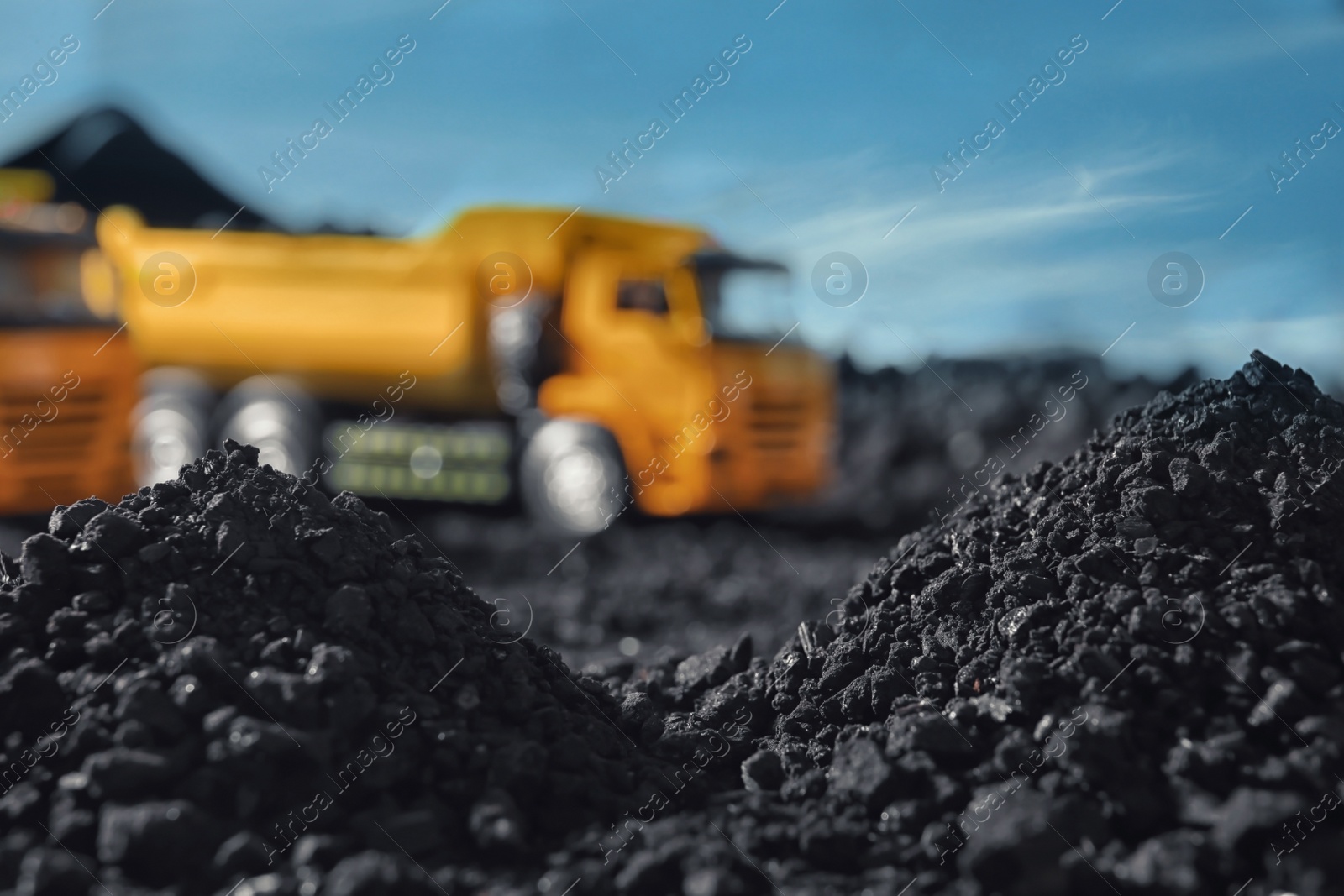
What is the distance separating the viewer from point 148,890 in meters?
2.28

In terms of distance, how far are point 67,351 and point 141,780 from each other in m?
6.74

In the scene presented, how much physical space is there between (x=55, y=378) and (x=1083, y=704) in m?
7.93

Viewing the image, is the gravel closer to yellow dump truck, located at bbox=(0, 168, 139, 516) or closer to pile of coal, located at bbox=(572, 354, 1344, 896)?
pile of coal, located at bbox=(572, 354, 1344, 896)

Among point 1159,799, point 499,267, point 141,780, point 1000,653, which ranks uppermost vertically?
point 499,267

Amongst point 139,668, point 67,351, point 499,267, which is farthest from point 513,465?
point 139,668

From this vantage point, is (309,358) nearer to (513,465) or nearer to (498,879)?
(513,465)

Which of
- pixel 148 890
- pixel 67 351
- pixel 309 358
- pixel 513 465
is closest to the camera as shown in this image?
pixel 148 890

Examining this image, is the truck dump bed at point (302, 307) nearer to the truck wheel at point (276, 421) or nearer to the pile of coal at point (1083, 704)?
the truck wheel at point (276, 421)

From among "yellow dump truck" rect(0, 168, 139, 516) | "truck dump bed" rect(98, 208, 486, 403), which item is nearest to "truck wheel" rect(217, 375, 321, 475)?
"truck dump bed" rect(98, 208, 486, 403)

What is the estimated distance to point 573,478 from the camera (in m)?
8.52

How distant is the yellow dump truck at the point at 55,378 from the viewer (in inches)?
297

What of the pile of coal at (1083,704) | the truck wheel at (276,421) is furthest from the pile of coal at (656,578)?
the pile of coal at (1083,704)

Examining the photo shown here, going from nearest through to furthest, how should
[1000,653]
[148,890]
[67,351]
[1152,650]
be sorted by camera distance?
[148,890] < [1152,650] < [1000,653] < [67,351]

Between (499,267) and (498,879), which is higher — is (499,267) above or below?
above
